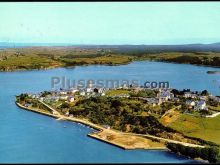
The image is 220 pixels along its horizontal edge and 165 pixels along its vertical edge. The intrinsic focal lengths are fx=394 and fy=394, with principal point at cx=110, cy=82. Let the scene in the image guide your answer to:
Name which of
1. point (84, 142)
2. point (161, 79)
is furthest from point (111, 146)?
point (161, 79)

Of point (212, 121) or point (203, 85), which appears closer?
point (212, 121)

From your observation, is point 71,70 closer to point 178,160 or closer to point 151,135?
point 151,135

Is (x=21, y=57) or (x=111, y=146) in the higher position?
(x=21, y=57)

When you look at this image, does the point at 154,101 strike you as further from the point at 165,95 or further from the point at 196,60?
the point at 196,60

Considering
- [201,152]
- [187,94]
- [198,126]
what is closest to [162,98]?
[187,94]

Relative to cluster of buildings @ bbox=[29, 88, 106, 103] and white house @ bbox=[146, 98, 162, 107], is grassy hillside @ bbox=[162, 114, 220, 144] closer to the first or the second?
white house @ bbox=[146, 98, 162, 107]

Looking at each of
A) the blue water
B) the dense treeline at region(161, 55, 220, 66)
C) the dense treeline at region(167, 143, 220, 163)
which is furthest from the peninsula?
the dense treeline at region(161, 55, 220, 66)

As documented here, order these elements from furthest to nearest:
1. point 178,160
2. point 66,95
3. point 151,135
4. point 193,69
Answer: point 193,69 → point 66,95 → point 151,135 → point 178,160
